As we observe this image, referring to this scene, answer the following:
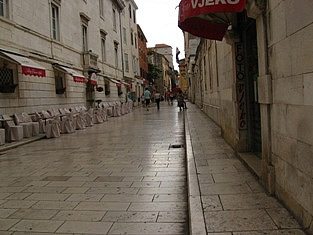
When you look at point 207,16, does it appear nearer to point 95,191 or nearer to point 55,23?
point 95,191

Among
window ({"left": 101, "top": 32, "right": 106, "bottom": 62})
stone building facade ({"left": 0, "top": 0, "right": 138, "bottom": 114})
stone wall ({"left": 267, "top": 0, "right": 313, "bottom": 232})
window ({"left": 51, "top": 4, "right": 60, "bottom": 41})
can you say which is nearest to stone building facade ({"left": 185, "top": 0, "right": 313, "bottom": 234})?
stone wall ({"left": 267, "top": 0, "right": 313, "bottom": 232})

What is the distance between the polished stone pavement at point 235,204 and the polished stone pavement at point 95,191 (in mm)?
387

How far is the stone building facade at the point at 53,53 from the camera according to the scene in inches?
492

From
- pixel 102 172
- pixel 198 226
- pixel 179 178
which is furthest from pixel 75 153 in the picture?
pixel 198 226

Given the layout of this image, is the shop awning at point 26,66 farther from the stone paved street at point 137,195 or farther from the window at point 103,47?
the window at point 103,47

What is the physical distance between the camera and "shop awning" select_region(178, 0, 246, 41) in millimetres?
4043

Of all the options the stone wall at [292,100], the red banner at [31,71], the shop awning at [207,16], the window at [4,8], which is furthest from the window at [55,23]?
the stone wall at [292,100]

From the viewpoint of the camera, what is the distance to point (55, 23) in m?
17.5

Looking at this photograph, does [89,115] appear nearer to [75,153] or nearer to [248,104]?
[75,153]

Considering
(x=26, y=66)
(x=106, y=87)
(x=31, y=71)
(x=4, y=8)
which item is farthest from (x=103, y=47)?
(x=26, y=66)

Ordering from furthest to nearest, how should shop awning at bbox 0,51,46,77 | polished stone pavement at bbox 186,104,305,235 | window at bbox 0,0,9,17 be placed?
1. window at bbox 0,0,9,17
2. shop awning at bbox 0,51,46,77
3. polished stone pavement at bbox 186,104,305,235

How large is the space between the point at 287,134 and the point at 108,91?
25.4 metres

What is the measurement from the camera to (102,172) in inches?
254

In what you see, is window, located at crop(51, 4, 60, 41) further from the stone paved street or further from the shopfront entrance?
the shopfront entrance
